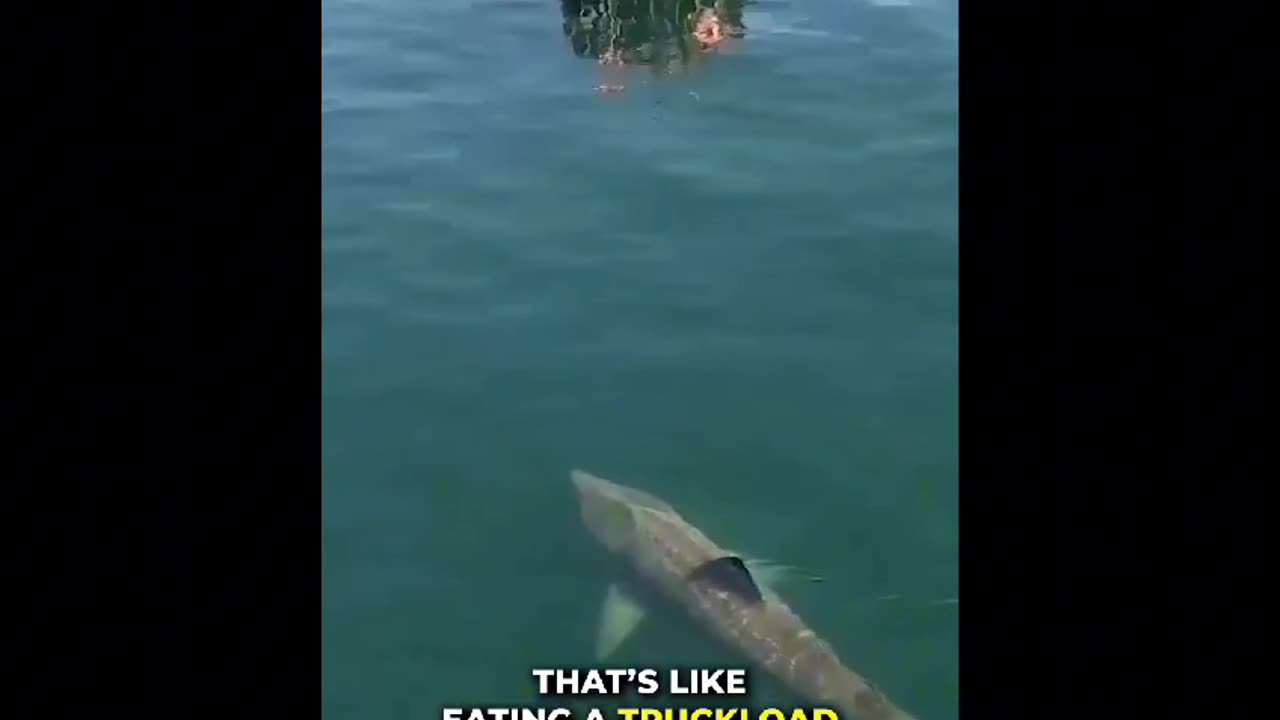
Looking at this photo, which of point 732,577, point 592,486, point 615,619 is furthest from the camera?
point 592,486

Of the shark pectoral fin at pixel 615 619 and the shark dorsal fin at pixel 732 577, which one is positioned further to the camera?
the shark dorsal fin at pixel 732 577

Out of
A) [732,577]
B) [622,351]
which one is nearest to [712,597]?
[732,577]

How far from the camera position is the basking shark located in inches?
477

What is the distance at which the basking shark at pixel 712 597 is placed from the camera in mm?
12125

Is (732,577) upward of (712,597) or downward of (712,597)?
upward

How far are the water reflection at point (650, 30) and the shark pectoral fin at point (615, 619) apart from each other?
11708 mm

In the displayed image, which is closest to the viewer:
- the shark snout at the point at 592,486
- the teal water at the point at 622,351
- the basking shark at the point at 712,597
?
the basking shark at the point at 712,597

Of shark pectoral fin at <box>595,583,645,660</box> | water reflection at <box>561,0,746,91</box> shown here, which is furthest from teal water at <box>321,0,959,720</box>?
water reflection at <box>561,0,746,91</box>

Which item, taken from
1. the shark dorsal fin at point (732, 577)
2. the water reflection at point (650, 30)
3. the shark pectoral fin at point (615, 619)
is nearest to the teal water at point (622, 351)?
the shark pectoral fin at point (615, 619)

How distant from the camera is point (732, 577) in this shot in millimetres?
12953

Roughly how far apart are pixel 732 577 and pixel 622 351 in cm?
360

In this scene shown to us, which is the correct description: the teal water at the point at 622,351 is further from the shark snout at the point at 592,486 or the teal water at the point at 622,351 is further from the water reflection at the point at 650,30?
the water reflection at the point at 650,30

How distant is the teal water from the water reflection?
708mm

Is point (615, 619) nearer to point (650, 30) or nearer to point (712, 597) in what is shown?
point (712, 597)
